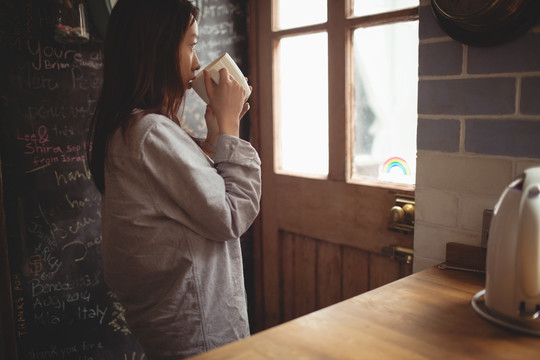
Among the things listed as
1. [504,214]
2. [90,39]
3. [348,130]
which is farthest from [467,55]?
[90,39]

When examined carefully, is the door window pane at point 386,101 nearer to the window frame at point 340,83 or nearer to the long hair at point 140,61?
the window frame at point 340,83

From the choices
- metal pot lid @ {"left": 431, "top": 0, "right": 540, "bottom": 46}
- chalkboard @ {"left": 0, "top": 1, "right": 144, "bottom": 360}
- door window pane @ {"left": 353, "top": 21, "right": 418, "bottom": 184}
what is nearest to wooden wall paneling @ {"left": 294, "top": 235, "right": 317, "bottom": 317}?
door window pane @ {"left": 353, "top": 21, "right": 418, "bottom": 184}

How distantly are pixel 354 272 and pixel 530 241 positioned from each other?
101 cm

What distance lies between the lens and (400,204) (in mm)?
1632

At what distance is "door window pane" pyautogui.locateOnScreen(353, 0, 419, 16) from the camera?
5.16 ft

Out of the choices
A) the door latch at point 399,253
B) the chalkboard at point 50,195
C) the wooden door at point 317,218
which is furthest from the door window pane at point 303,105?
the chalkboard at point 50,195

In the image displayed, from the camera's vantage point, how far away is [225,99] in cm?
121

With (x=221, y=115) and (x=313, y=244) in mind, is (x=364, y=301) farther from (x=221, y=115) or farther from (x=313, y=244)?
(x=313, y=244)

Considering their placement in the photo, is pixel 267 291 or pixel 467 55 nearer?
pixel 467 55

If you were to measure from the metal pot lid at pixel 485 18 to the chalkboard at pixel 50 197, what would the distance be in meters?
1.20

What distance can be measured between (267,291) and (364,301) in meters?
1.28

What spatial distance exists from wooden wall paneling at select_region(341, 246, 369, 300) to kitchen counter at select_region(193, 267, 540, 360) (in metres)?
0.74

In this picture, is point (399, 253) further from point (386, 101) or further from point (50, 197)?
point (50, 197)

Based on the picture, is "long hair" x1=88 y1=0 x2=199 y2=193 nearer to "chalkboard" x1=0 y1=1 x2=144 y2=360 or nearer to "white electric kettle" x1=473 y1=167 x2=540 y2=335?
"chalkboard" x1=0 y1=1 x2=144 y2=360
